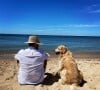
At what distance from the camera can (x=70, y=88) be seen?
6.32 meters

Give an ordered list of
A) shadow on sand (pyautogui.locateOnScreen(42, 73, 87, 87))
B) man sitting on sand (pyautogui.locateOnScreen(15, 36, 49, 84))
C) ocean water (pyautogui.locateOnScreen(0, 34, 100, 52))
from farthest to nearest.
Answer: ocean water (pyautogui.locateOnScreen(0, 34, 100, 52)), shadow on sand (pyautogui.locateOnScreen(42, 73, 87, 87)), man sitting on sand (pyautogui.locateOnScreen(15, 36, 49, 84))

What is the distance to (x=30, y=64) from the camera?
21.3 ft

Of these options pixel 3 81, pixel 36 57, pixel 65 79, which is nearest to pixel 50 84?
pixel 65 79

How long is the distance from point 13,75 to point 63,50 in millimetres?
1966

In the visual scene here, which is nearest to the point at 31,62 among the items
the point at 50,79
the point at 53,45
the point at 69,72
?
the point at 69,72

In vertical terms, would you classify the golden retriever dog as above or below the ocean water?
above

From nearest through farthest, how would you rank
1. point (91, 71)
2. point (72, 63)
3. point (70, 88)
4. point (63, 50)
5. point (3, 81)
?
point (70, 88) < point (72, 63) < point (3, 81) < point (63, 50) < point (91, 71)

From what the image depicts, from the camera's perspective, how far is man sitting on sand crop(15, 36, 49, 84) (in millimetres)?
6484

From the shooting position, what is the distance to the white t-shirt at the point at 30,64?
648 cm

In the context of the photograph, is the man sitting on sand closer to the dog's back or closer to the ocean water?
the dog's back

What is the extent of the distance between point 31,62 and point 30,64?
0.21 ft

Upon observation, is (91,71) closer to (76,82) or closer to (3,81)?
(76,82)

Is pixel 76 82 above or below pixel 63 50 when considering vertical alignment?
below

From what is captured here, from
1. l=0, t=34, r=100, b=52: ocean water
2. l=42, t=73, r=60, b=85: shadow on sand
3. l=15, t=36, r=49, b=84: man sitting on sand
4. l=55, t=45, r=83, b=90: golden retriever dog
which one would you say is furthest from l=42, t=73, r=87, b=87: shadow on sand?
l=0, t=34, r=100, b=52: ocean water
